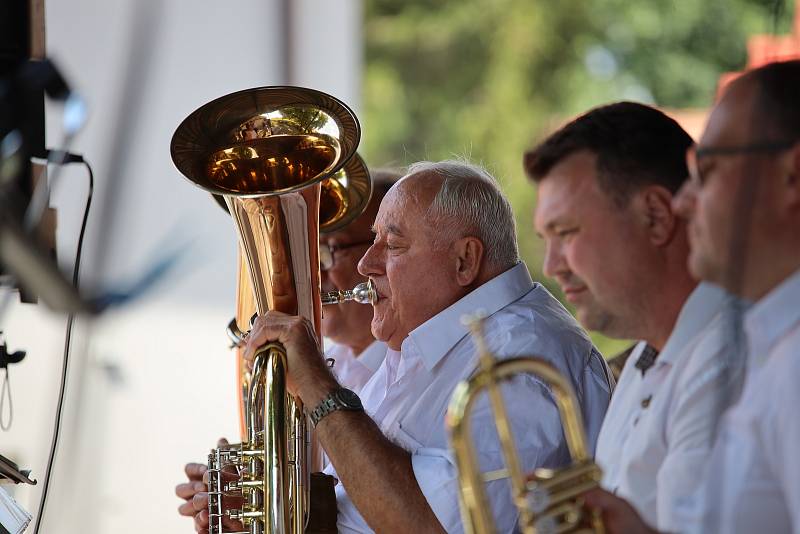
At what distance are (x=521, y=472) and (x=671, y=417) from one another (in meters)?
0.29

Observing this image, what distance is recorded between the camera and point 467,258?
232 cm

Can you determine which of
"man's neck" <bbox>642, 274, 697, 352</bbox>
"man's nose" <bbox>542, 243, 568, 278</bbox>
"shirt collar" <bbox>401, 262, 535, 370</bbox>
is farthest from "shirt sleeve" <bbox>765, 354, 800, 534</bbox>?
"shirt collar" <bbox>401, 262, 535, 370</bbox>

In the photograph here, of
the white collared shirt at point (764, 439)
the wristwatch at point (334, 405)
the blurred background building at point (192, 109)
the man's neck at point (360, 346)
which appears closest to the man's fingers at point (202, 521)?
the blurred background building at point (192, 109)

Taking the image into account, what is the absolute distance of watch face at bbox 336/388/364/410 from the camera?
213 cm

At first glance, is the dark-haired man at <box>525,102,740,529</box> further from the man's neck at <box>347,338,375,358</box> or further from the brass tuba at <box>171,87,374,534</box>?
the man's neck at <box>347,338,375,358</box>

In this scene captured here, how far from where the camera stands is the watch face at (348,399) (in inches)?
83.8

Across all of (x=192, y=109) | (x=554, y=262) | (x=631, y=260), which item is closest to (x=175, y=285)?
(x=192, y=109)

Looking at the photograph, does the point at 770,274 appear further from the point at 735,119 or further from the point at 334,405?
the point at 334,405

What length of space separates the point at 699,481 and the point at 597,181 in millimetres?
498

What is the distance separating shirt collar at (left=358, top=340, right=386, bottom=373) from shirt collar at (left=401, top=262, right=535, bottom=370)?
75 centimetres

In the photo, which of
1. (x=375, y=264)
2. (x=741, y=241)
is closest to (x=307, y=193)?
(x=375, y=264)

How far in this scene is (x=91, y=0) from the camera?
11.7ft

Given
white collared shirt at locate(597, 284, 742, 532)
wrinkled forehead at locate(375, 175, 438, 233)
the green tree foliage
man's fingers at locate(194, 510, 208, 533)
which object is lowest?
white collared shirt at locate(597, 284, 742, 532)

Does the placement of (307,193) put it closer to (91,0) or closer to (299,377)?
(299,377)
